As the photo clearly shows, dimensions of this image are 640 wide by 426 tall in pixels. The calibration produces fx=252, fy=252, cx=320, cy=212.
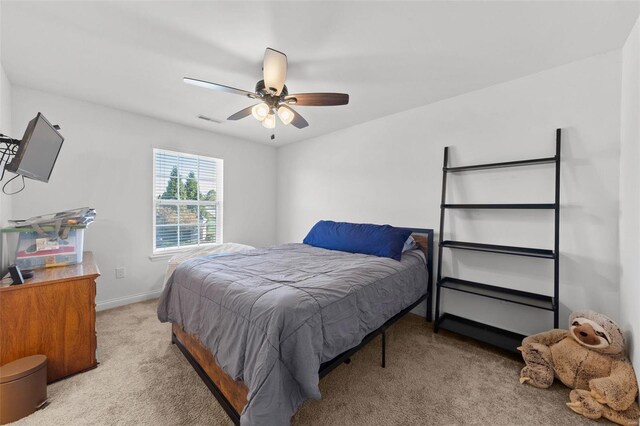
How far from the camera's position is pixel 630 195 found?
168 centimetres

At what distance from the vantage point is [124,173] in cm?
313

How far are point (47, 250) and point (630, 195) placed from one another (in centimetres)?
428

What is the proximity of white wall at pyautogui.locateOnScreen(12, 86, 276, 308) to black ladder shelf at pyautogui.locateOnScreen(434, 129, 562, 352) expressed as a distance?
3.49 meters

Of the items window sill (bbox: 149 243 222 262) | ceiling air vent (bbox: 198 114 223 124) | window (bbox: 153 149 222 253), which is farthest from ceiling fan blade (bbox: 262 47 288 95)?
window sill (bbox: 149 243 222 262)

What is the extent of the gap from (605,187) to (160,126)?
15.4ft

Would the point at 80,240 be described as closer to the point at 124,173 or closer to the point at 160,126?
the point at 124,173

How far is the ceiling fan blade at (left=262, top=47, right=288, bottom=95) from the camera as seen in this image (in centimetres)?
171

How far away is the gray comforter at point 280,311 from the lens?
1.19m

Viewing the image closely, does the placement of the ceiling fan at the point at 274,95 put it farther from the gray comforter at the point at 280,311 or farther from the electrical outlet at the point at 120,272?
the electrical outlet at the point at 120,272

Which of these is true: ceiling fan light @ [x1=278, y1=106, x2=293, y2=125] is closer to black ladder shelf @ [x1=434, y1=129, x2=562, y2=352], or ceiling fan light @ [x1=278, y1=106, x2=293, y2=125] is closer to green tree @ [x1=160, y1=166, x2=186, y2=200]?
black ladder shelf @ [x1=434, y1=129, x2=562, y2=352]

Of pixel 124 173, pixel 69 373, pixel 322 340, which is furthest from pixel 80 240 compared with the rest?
pixel 322 340

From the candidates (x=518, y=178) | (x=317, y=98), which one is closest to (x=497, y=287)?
(x=518, y=178)

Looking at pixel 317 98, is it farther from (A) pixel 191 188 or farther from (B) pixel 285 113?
(A) pixel 191 188

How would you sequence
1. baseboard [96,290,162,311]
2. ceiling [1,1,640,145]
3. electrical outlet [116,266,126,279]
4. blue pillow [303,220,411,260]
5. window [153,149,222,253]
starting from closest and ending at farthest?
ceiling [1,1,640,145] → blue pillow [303,220,411,260] → baseboard [96,290,162,311] → electrical outlet [116,266,126,279] → window [153,149,222,253]
